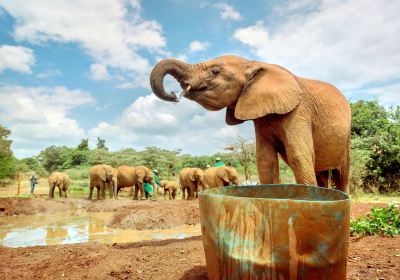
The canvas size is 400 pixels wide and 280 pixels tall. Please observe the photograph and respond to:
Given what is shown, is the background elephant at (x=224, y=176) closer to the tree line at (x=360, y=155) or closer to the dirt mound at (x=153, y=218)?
the tree line at (x=360, y=155)

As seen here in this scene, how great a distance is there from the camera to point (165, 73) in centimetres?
530

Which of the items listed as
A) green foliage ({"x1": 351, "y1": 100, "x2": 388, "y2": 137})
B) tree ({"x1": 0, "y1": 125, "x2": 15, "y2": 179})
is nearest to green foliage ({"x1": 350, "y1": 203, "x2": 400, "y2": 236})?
green foliage ({"x1": 351, "y1": 100, "x2": 388, "y2": 137})

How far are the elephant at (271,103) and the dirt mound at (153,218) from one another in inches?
291

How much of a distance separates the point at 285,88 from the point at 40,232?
31.4 ft

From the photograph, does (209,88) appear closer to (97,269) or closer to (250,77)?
(250,77)

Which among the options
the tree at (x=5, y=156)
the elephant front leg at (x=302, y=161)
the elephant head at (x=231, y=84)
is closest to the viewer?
the elephant front leg at (x=302, y=161)

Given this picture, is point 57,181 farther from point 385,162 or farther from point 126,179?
point 385,162

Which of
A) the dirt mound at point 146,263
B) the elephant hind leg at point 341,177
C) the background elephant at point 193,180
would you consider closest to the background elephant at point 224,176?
the background elephant at point 193,180

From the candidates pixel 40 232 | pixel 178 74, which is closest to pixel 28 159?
pixel 40 232

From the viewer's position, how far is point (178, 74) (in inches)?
212

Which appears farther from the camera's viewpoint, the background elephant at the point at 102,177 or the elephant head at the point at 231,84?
the background elephant at the point at 102,177

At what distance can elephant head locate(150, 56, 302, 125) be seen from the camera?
201 inches

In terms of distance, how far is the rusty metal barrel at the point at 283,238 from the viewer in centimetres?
201

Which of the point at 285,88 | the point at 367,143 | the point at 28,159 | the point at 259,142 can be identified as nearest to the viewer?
the point at 285,88
